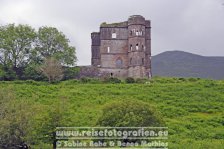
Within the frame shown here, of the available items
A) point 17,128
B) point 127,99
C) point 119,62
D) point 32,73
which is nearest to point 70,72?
point 32,73

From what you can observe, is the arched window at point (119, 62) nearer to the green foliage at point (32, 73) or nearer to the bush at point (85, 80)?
the bush at point (85, 80)

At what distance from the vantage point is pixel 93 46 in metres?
67.1

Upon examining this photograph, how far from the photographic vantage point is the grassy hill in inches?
1182

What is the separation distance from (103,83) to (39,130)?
89.1ft

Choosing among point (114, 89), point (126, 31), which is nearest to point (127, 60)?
point (126, 31)

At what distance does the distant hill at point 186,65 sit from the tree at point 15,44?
2449 inches

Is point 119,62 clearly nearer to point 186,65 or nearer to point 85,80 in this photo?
point 85,80

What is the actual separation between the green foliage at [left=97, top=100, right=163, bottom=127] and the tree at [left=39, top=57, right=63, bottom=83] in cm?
2612

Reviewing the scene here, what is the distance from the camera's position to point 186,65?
139 meters

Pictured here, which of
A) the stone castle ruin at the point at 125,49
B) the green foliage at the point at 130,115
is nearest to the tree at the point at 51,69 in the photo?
the stone castle ruin at the point at 125,49

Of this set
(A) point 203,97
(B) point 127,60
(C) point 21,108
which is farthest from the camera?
(B) point 127,60

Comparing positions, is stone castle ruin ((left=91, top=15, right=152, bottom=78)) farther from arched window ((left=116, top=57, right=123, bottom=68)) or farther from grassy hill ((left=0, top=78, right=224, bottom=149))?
grassy hill ((left=0, top=78, right=224, bottom=149))

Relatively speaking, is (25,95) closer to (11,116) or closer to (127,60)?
(11,116)

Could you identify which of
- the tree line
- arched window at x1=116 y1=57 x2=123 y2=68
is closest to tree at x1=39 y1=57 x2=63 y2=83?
the tree line
